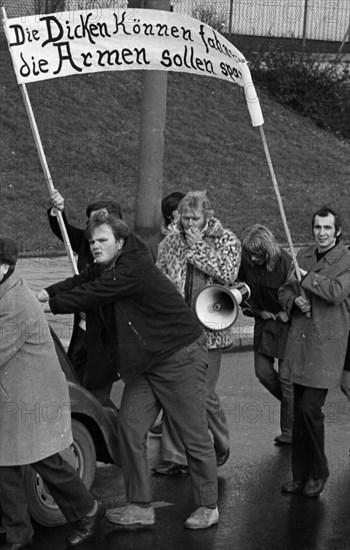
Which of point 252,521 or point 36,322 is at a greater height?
point 36,322

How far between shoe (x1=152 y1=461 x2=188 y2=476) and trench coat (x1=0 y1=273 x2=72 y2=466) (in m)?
1.79

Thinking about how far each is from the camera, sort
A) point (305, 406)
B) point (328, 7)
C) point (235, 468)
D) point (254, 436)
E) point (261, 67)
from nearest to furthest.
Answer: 1. point (305, 406)
2. point (235, 468)
3. point (254, 436)
4. point (261, 67)
5. point (328, 7)

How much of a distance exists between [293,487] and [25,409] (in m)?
2.17

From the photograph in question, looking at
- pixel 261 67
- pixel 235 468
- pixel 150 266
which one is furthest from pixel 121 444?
pixel 261 67

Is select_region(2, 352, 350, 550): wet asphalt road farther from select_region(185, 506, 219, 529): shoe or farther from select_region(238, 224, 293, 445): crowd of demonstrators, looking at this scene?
select_region(238, 224, 293, 445): crowd of demonstrators

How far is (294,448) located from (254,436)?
143cm

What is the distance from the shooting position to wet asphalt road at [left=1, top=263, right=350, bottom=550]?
6.49 metres

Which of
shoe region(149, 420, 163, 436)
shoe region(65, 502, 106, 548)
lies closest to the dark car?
shoe region(65, 502, 106, 548)

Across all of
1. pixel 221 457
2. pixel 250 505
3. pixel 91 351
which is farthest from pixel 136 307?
pixel 221 457

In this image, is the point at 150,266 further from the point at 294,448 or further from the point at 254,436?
the point at 254,436

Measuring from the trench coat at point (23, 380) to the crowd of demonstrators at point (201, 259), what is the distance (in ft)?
5.52

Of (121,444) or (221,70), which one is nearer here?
(121,444)

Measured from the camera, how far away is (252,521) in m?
6.89

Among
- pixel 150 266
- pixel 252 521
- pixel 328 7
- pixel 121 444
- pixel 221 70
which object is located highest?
pixel 328 7
